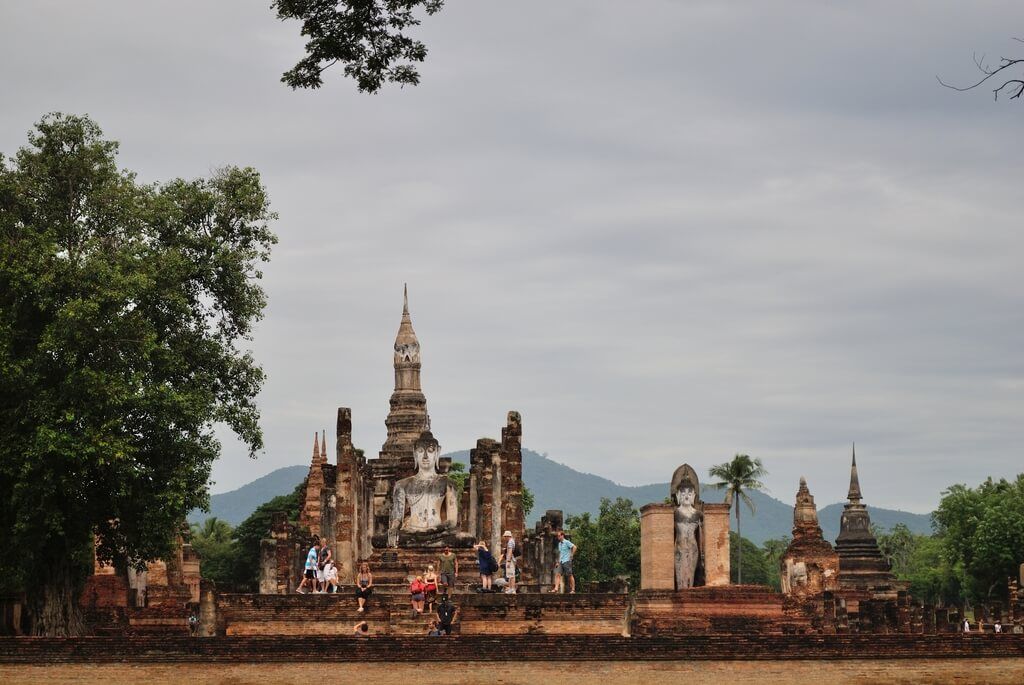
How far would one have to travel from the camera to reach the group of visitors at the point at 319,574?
108 ft

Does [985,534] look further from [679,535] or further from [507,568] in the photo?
[507,568]

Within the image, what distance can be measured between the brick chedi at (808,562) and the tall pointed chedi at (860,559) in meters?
4.12

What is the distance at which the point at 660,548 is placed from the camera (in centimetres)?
3519

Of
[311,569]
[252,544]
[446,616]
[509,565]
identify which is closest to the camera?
[446,616]

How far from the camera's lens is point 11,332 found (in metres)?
30.8

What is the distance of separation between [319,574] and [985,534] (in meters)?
43.5

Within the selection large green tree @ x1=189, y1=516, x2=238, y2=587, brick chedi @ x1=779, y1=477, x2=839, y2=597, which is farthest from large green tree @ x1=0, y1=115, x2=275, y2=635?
large green tree @ x1=189, y1=516, x2=238, y2=587

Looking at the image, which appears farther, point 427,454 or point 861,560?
point 861,560

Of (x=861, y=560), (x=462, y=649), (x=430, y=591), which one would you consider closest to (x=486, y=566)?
(x=430, y=591)

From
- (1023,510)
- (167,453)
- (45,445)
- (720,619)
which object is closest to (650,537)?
(720,619)

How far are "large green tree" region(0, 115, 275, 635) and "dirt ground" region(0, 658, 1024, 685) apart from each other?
6.25 metres

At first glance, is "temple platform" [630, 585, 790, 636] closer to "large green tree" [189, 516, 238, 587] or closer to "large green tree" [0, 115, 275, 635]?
"large green tree" [0, 115, 275, 635]

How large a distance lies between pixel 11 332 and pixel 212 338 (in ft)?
19.9

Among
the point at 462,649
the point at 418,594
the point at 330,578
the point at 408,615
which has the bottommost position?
the point at 462,649
